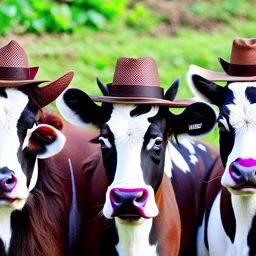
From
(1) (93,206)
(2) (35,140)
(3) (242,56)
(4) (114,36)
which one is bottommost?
(4) (114,36)

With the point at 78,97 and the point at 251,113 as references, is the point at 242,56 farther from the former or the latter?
the point at 78,97

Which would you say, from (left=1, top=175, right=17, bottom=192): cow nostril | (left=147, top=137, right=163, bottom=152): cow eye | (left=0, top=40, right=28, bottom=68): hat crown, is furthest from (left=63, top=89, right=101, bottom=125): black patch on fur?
(left=1, top=175, right=17, bottom=192): cow nostril

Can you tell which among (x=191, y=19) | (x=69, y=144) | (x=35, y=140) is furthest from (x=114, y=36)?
(x=35, y=140)

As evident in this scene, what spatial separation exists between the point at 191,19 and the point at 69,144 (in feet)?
19.3

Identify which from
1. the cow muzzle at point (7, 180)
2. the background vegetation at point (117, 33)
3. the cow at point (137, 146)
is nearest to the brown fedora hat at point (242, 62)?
the cow at point (137, 146)

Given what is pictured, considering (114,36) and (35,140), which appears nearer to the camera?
(35,140)

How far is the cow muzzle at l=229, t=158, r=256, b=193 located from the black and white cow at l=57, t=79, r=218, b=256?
0.48m

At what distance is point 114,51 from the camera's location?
35.4 feet

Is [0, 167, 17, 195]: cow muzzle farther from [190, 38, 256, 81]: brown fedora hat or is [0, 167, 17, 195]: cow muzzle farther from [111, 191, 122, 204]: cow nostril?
[190, 38, 256, 81]: brown fedora hat

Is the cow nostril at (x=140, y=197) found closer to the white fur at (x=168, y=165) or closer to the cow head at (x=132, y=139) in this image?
the cow head at (x=132, y=139)

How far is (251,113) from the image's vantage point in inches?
212

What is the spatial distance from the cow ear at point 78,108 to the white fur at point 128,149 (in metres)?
0.23

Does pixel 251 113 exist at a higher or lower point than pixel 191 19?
higher

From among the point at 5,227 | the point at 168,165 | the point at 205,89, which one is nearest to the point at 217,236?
the point at 168,165
